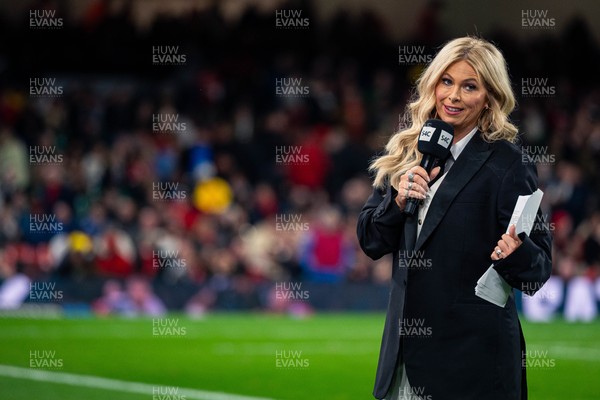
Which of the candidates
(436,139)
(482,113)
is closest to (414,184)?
(436,139)

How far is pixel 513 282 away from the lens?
4980mm

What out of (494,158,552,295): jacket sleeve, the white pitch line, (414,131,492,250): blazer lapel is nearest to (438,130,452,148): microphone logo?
(414,131,492,250): blazer lapel

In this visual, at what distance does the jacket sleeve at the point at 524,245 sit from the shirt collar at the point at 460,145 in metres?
0.25

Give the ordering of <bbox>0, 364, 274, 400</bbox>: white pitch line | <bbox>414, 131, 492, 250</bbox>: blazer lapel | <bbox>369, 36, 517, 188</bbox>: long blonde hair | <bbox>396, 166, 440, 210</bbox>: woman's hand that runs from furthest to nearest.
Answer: <bbox>0, 364, 274, 400</bbox>: white pitch line → <bbox>369, 36, 517, 188</bbox>: long blonde hair → <bbox>414, 131, 492, 250</bbox>: blazer lapel → <bbox>396, 166, 440, 210</bbox>: woman's hand

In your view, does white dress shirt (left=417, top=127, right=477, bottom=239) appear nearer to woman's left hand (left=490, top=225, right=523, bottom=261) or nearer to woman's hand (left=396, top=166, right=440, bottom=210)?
woman's hand (left=396, top=166, right=440, bottom=210)

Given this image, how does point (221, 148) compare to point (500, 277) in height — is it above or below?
above

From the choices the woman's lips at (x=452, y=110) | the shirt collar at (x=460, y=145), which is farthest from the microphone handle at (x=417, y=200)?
the woman's lips at (x=452, y=110)

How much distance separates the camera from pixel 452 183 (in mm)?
5160

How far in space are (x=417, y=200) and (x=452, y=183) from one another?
0.58 ft

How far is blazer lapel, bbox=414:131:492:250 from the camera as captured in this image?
5113mm

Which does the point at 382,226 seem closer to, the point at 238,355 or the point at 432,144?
the point at 432,144

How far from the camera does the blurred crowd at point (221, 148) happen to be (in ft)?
73.6

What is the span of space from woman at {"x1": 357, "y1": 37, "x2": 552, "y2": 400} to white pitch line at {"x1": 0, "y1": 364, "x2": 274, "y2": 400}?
568 cm

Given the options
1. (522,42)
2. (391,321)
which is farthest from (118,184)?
(391,321)
